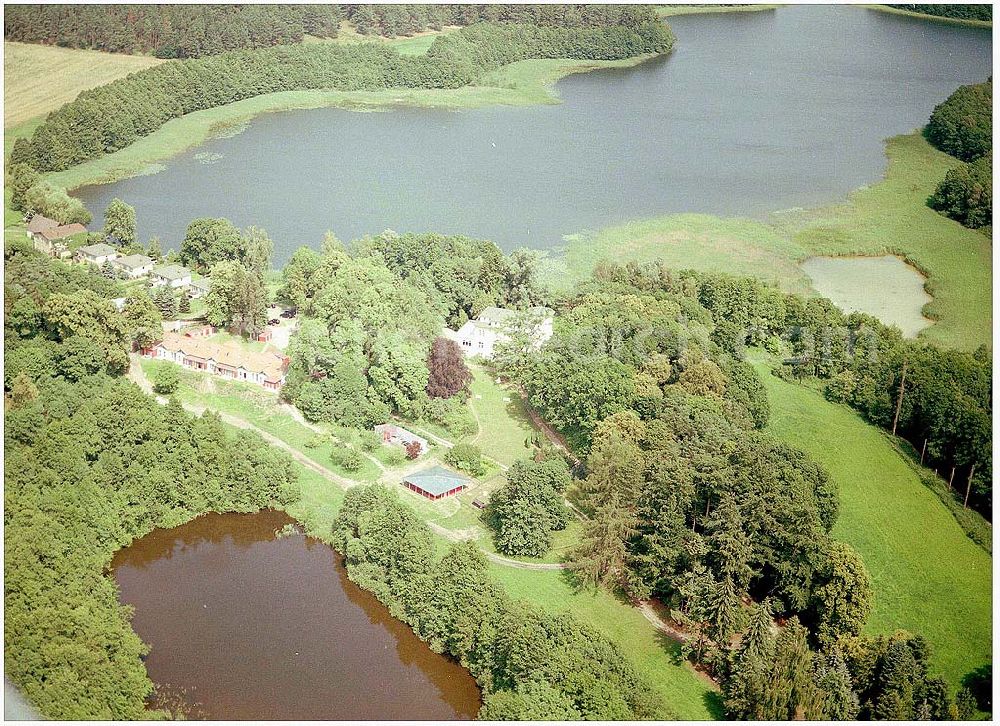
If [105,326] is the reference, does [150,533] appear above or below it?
below

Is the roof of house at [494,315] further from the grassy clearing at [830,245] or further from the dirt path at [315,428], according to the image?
the dirt path at [315,428]

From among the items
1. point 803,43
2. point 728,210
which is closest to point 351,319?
point 728,210

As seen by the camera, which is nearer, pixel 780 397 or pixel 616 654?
pixel 616 654

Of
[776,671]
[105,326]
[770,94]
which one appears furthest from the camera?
[770,94]

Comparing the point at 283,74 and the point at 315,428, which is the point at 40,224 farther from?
the point at 283,74

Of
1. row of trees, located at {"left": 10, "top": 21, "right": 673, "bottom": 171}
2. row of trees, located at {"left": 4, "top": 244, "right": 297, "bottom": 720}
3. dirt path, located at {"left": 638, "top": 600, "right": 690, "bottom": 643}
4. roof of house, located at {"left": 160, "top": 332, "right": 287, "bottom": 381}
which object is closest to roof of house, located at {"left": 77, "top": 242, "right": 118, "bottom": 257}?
row of trees, located at {"left": 4, "top": 244, "right": 297, "bottom": 720}

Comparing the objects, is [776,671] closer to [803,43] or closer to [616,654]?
[616,654]

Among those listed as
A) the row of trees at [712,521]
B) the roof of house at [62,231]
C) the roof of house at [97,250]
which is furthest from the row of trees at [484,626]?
the roof of house at [62,231]

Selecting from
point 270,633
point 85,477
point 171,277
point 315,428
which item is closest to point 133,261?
point 171,277
